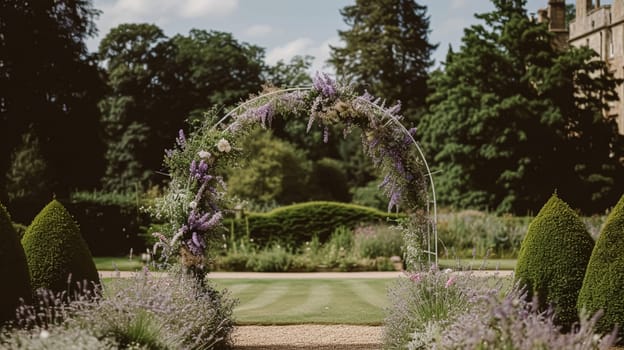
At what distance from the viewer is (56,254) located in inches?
332

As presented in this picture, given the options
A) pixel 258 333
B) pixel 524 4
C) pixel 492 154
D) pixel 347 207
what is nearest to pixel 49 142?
pixel 347 207

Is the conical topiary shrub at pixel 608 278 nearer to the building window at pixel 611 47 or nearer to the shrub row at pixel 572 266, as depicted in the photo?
the shrub row at pixel 572 266

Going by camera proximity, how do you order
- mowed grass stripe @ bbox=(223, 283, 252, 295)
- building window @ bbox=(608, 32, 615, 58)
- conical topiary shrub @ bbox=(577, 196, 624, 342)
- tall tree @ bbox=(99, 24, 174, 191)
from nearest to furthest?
conical topiary shrub @ bbox=(577, 196, 624, 342)
mowed grass stripe @ bbox=(223, 283, 252, 295)
building window @ bbox=(608, 32, 615, 58)
tall tree @ bbox=(99, 24, 174, 191)

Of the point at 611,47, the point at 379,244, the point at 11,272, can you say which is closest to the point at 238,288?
the point at 379,244

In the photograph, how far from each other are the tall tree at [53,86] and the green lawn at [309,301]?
1598 cm

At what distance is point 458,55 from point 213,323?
28062 millimetres

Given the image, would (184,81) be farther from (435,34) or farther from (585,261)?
(585,261)

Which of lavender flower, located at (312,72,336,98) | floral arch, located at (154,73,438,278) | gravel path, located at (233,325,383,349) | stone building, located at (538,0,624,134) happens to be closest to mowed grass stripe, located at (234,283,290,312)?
gravel path, located at (233,325,383,349)

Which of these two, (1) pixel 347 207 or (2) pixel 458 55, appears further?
(2) pixel 458 55

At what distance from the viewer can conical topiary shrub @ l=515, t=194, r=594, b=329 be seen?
9008 mm

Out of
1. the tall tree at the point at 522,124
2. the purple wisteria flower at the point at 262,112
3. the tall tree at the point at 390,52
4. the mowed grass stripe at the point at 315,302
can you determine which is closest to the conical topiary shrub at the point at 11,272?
the purple wisteria flower at the point at 262,112

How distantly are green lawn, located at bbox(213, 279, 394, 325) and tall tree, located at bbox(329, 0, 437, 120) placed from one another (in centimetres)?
2622

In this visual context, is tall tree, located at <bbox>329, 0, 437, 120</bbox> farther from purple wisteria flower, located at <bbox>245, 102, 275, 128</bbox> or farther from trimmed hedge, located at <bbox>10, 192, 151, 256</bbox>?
purple wisteria flower, located at <bbox>245, 102, 275, 128</bbox>

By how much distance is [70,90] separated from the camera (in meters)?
31.1
